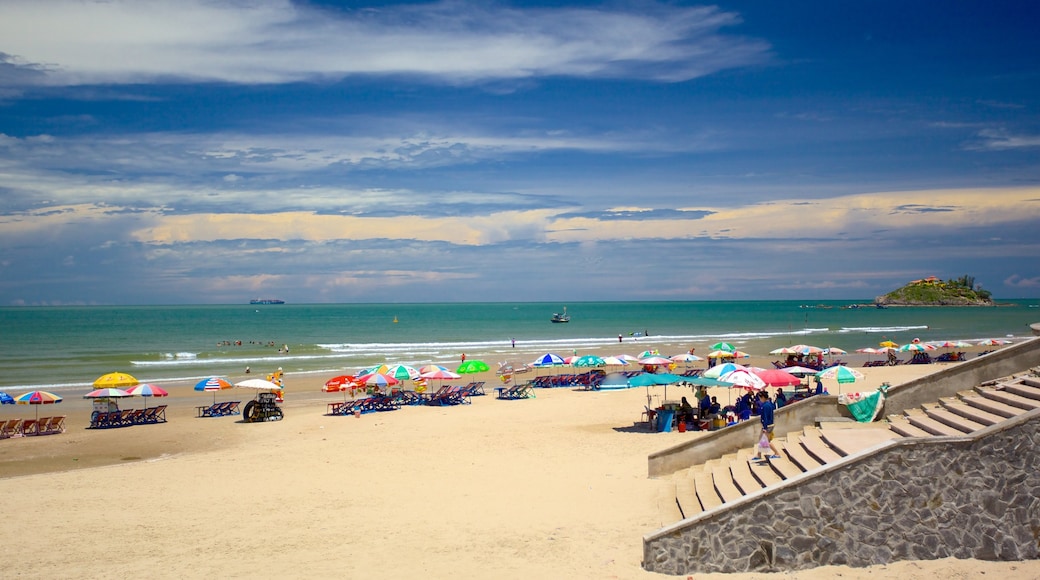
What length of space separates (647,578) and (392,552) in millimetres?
3532

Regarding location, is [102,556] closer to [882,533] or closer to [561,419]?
[882,533]

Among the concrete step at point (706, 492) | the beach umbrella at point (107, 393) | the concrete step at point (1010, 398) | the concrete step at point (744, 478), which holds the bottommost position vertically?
the concrete step at point (706, 492)

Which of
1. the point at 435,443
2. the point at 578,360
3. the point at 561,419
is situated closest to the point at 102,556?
the point at 435,443

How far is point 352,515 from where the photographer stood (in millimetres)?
12508

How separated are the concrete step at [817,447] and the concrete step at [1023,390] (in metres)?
2.70

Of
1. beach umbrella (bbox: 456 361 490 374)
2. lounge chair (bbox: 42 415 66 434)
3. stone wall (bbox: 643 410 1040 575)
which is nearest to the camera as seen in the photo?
stone wall (bbox: 643 410 1040 575)

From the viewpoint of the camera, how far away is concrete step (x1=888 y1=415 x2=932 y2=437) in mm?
11070

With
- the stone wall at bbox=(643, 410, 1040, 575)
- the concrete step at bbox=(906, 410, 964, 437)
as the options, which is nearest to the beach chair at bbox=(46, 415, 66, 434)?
the stone wall at bbox=(643, 410, 1040, 575)

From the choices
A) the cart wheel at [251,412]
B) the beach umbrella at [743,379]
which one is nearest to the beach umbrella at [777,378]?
the beach umbrella at [743,379]

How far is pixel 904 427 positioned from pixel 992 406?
125cm

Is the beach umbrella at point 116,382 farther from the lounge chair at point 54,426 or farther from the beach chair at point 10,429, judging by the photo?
the beach chair at point 10,429

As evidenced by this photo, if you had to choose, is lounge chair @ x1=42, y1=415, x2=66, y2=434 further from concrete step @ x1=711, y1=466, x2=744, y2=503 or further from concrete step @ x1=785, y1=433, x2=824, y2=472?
concrete step @ x1=785, y1=433, x2=824, y2=472

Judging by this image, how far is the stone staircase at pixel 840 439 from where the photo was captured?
10.6 m

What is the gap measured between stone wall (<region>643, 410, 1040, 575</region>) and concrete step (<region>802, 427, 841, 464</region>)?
1.19 metres
